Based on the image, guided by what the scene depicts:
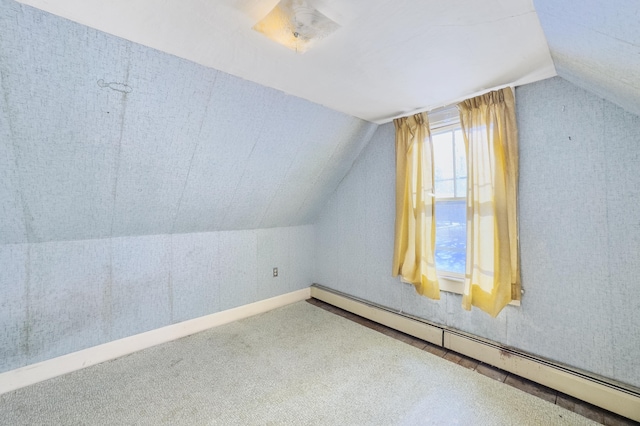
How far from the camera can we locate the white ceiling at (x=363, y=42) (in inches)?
45.8

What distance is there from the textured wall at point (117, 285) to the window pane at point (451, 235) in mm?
1835

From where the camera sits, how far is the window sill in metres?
2.21

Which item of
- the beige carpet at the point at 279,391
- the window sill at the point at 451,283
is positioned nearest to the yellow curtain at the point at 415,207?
the window sill at the point at 451,283

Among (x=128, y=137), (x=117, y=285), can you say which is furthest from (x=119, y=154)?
(x=117, y=285)

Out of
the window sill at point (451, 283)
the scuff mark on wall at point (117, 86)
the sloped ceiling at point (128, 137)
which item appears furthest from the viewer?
the window sill at point (451, 283)

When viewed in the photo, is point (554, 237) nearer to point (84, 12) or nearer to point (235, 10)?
point (235, 10)

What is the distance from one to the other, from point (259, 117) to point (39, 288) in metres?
2.00

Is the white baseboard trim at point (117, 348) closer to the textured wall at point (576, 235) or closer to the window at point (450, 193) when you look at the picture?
the window at point (450, 193)

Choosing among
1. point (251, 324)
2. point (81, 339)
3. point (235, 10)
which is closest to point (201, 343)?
point (251, 324)

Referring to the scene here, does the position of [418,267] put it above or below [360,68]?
below

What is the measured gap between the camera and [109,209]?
6.56 feet

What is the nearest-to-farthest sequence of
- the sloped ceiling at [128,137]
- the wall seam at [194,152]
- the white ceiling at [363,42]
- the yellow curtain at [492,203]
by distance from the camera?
1. the white ceiling at [363,42]
2. the sloped ceiling at [128,137]
3. the wall seam at [194,152]
4. the yellow curtain at [492,203]

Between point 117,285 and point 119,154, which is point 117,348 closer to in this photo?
point 117,285

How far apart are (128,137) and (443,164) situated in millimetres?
2437
